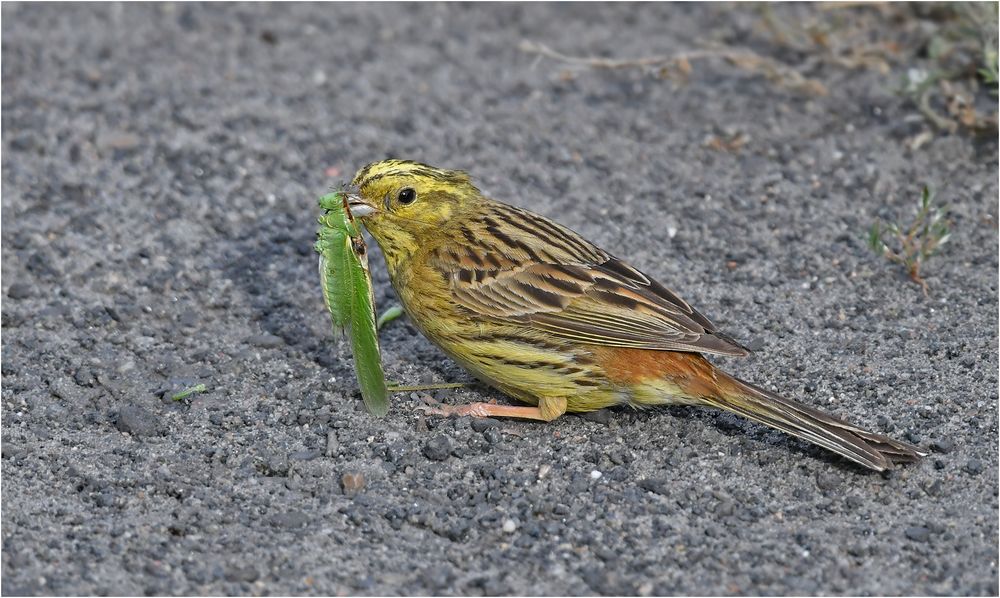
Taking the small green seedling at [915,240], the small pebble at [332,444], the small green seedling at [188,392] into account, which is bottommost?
the small pebble at [332,444]

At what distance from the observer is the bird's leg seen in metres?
6.64

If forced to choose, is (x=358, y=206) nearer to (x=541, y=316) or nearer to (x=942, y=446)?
(x=541, y=316)

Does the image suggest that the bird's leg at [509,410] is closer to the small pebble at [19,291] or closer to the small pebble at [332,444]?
the small pebble at [332,444]

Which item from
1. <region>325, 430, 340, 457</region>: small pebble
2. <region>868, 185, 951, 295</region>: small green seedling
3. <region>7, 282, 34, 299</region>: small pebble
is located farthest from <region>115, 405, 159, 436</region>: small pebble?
<region>868, 185, 951, 295</region>: small green seedling

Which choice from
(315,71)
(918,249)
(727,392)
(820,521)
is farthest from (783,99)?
(820,521)

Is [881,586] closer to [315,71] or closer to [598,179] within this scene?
[598,179]

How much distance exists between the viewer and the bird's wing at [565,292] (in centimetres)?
641

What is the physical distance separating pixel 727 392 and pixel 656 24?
566 cm

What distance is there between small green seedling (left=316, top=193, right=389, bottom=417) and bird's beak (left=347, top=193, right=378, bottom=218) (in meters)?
0.05

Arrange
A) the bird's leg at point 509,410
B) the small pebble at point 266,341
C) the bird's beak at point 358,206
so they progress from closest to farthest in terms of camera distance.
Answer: the bird's leg at point 509,410
the bird's beak at point 358,206
the small pebble at point 266,341

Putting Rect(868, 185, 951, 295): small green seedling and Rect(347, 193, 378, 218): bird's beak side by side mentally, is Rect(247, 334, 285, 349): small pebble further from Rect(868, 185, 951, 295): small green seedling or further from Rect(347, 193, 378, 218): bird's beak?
Rect(868, 185, 951, 295): small green seedling

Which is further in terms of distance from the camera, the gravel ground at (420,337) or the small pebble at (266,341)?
the small pebble at (266,341)

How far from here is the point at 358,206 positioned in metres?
6.80

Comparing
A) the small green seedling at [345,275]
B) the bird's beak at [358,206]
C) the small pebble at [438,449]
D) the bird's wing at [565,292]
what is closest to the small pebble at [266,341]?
the small green seedling at [345,275]
